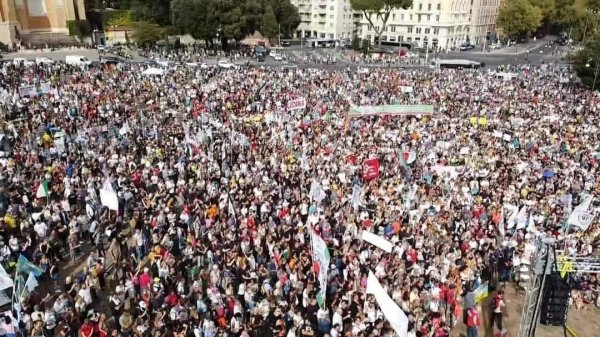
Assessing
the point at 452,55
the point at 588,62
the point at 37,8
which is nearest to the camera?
the point at 588,62

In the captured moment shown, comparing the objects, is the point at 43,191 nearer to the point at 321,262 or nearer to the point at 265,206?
the point at 265,206

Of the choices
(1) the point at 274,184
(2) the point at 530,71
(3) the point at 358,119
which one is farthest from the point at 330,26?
(1) the point at 274,184

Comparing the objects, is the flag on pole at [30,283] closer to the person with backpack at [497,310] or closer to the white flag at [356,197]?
the white flag at [356,197]

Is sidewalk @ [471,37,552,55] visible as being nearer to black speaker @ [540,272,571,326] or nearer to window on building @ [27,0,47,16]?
window on building @ [27,0,47,16]

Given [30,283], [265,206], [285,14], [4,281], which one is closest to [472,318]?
[265,206]

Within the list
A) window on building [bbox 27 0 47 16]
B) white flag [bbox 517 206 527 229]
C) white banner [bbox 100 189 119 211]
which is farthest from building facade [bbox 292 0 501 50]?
white banner [bbox 100 189 119 211]

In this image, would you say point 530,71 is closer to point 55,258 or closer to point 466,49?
point 466,49
